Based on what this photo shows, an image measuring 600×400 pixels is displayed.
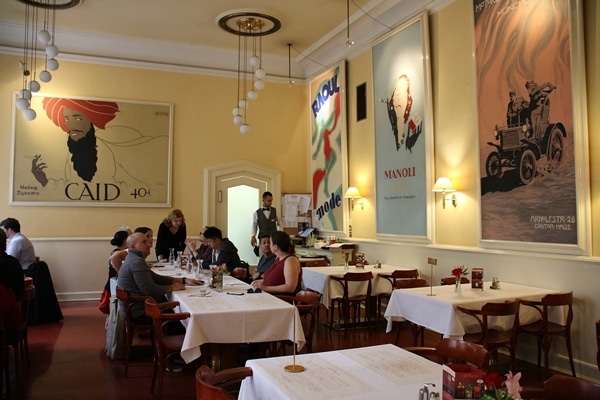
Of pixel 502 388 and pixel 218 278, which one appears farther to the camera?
pixel 218 278

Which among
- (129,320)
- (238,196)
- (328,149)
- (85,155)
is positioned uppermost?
(328,149)

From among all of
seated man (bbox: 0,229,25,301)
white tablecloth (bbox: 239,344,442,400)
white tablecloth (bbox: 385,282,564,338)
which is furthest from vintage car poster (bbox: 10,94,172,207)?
white tablecloth (bbox: 239,344,442,400)

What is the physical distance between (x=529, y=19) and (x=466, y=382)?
497cm

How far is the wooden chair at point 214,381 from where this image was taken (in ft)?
7.08

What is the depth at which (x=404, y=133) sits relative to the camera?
7.59 metres

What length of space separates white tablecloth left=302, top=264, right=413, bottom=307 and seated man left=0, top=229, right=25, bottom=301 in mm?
3583

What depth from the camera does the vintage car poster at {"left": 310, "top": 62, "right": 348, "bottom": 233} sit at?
9352 mm

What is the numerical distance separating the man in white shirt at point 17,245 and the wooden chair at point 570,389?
728cm

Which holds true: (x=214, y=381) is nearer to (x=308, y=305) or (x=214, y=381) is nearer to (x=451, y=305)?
(x=308, y=305)

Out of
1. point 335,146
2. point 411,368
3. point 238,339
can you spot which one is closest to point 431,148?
point 335,146

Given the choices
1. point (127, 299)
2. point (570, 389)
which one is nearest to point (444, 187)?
Result: point (127, 299)

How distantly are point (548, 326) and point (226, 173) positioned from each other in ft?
23.4

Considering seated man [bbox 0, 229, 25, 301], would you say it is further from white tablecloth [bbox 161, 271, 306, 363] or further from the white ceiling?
the white ceiling

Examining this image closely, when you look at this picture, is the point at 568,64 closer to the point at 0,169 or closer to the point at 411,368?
the point at 411,368
